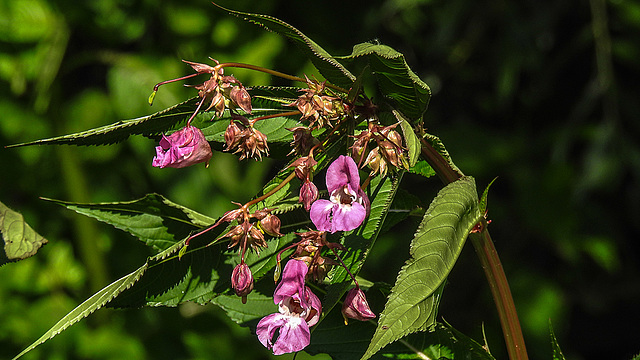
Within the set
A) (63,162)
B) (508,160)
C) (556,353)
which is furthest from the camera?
(508,160)

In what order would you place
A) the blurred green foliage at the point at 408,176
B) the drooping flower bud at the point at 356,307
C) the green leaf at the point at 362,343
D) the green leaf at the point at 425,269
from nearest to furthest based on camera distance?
the green leaf at the point at 425,269 → the drooping flower bud at the point at 356,307 → the green leaf at the point at 362,343 → the blurred green foliage at the point at 408,176

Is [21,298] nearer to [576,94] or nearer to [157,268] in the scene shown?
[157,268]

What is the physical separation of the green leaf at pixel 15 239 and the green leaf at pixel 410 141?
14.1 inches

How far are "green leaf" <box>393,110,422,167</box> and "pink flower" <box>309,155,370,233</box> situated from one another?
0.04 m

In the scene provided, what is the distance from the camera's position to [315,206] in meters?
0.51

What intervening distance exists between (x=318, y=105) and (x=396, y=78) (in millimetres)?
64

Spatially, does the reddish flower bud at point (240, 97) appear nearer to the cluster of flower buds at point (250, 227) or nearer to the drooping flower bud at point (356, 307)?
the cluster of flower buds at point (250, 227)

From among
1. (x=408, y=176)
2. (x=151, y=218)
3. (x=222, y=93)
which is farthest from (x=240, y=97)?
(x=408, y=176)

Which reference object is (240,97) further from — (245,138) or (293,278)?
(293,278)

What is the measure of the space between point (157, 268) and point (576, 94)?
1745mm

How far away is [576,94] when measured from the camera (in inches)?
79.3

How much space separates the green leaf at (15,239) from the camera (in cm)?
60

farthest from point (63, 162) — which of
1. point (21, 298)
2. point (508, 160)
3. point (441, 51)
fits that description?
point (508, 160)

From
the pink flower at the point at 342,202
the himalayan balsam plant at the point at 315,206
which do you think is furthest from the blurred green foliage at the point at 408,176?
the pink flower at the point at 342,202
